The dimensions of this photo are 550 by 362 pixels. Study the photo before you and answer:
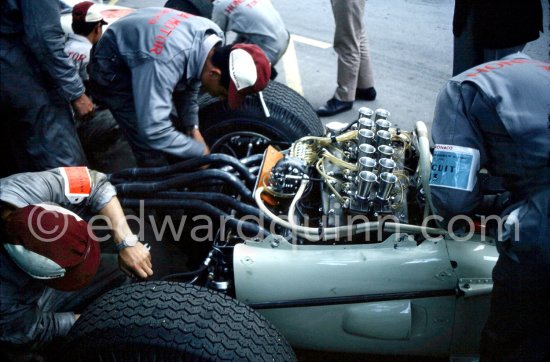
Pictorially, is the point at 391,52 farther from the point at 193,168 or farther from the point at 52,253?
the point at 52,253

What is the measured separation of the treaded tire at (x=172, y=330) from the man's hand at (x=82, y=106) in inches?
63.2

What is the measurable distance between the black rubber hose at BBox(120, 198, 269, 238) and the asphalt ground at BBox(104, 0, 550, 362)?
2.19 m

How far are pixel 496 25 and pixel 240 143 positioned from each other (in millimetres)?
1851

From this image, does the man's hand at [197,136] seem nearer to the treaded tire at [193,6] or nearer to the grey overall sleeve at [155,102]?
the grey overall sleeve at [155,102]

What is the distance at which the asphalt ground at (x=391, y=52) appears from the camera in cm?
457

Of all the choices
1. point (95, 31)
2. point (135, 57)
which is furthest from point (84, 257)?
point (95, 31)

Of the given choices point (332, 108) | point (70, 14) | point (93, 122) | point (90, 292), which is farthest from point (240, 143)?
point (70, 14)

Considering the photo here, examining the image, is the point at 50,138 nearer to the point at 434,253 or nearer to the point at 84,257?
the point at 84,257

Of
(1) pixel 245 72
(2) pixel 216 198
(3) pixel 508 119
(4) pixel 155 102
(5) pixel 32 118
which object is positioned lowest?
(2) pixel 216 198

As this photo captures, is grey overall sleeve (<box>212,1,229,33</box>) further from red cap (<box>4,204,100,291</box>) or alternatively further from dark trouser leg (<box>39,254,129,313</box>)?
red cap (<box>4,204,100,291</box>)

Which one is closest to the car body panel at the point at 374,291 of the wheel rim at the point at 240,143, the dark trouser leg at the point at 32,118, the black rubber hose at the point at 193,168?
the black rubber hose at the point at 193,168

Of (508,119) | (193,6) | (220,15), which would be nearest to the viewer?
(508,119)

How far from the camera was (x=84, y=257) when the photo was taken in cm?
176

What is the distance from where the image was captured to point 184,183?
2.37 metres
